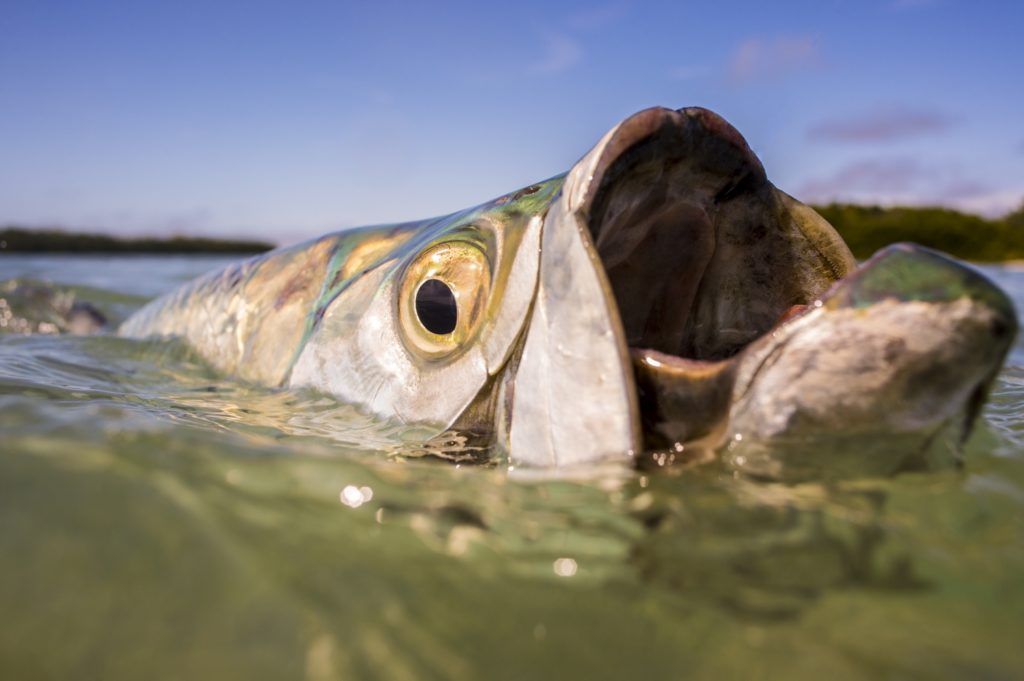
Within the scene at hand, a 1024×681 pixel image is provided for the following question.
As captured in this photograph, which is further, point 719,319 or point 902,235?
point 902,235

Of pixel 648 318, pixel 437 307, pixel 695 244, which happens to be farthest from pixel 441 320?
pixel 695 244

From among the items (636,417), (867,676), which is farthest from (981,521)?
(636,417)

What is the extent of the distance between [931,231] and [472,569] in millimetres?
27395

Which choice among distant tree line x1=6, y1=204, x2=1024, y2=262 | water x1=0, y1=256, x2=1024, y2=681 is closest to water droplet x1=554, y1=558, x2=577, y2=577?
water x1=0, y1=256, x2=1024, y2=681

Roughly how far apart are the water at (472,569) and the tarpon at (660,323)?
0.12 m

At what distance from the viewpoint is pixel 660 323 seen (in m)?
2.01

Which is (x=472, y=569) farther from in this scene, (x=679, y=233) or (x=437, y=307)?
(x=679, y=233)

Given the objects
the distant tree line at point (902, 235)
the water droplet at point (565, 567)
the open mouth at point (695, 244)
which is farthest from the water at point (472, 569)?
the distant tree line at point (902, 235)

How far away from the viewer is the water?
1129 mm

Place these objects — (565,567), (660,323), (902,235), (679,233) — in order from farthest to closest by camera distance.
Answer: (902,235) → (660,323) → (679,233) → (565,567)

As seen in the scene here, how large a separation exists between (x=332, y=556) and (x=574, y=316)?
0.61m

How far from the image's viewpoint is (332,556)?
1270mm

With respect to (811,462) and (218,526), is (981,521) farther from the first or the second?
(218,526)

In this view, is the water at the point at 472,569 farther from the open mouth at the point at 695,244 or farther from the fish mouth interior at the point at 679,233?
the fish mouth interior at the point at 679,233
